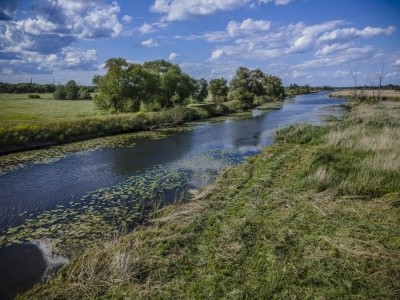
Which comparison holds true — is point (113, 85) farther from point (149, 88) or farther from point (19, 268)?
point (19, 268)

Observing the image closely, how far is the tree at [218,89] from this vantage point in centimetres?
7675

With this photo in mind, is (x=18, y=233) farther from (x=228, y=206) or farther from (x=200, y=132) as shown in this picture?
(x=200, y=132)

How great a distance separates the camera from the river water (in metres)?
11.7

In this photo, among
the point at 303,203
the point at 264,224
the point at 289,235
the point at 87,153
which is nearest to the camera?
the point at 289,235

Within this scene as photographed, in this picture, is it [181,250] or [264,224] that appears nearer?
[181,250]

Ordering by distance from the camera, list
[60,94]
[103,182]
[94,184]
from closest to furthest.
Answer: [94,184]
[103,182]
[60,94]

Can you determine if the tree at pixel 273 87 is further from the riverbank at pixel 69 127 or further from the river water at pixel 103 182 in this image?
the river water at pixel 103 182

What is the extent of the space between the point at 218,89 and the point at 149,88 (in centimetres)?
3263

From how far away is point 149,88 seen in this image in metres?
47.3

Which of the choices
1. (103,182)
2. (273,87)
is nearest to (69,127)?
(103,182)

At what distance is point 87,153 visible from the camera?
24.7 m

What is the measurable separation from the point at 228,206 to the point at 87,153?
16478 millimetres

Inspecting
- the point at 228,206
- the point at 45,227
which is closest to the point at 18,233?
the point at 45,227

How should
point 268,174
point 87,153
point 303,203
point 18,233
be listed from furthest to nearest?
point 87,153 → point 268,174 → point 303,203 → point 18,233
